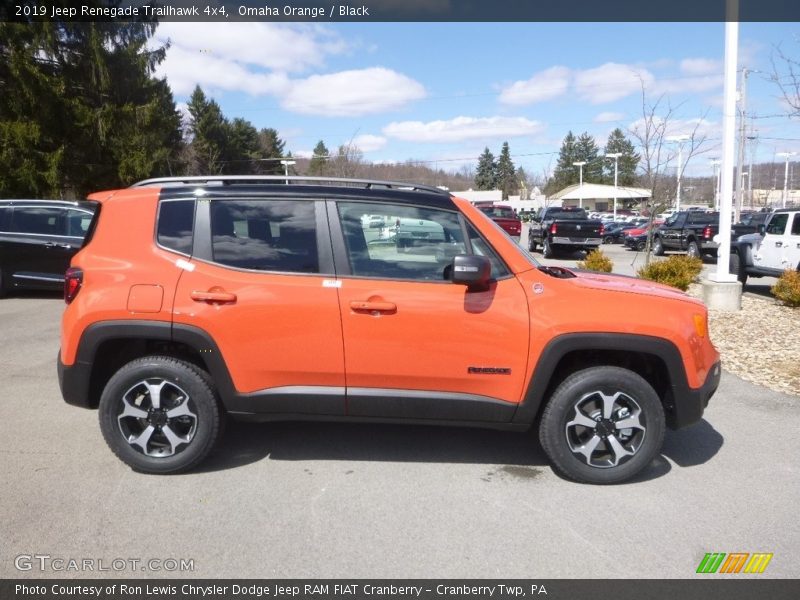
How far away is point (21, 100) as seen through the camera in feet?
78.9

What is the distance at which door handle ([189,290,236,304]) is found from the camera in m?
3.86

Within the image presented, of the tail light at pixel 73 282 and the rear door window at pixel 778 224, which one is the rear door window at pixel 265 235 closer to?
the tail light at pixel 73 282

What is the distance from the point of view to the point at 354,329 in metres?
3.82

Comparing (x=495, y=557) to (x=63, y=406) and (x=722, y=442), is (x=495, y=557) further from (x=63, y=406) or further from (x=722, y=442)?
(x=63, y=406)

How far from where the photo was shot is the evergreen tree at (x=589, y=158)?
107 metres

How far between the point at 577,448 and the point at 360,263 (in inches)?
71.4

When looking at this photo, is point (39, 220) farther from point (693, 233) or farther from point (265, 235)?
point (693, 233)

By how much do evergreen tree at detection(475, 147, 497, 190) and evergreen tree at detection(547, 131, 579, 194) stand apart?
36.5ft

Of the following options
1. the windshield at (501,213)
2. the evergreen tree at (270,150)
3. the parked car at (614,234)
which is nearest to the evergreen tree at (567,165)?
the evergreen tree at (270,150)

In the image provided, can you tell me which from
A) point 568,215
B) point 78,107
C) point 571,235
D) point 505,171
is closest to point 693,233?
point 568,215

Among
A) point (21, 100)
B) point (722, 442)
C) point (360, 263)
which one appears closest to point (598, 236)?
point (722, 442)

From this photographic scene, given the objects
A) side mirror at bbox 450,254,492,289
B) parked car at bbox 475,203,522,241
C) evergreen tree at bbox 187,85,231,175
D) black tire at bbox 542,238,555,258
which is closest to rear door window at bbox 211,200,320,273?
side mirror at bbox 450,254,492,289

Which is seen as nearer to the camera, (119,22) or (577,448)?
(577,448)
